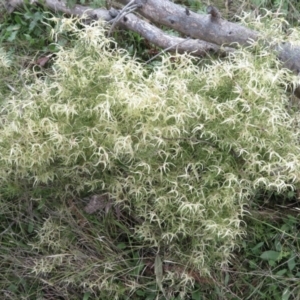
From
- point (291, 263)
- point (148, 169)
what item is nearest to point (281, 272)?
point (291, 263)

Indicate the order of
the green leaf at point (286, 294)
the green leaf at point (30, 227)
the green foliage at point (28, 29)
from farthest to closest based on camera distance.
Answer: the green foliage at point (28, 29) < the green leaf at point (30, 227) < the green leaf at point (286, 294)

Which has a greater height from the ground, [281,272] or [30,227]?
[281,272]

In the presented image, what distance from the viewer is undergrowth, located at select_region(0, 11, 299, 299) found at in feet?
5.00

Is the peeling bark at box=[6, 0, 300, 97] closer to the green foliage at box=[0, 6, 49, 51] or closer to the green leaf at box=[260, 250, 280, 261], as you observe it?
the green foliage at box=[0, 6, 49, 51]

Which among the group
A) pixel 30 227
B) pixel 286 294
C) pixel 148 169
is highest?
pixel 148 169

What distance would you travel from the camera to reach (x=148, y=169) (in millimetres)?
1529

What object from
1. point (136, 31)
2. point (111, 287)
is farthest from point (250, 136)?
point (136, 31)

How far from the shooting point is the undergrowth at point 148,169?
60.0 inches

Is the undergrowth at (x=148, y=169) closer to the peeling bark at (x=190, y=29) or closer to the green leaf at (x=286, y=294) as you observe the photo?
the green leaf at (x=286, y=294)

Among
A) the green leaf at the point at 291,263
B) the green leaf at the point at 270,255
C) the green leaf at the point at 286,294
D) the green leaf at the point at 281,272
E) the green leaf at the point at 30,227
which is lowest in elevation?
the green leaf at the point at 30,227

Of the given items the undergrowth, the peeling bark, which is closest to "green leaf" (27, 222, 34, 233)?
the undergrowth

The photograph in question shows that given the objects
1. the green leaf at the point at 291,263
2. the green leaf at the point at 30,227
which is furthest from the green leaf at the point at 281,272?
the green leaf at the point at 30,227

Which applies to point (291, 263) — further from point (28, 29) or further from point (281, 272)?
point (28, 29)

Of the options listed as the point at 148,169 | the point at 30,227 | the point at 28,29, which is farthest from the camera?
the point at 28,29
